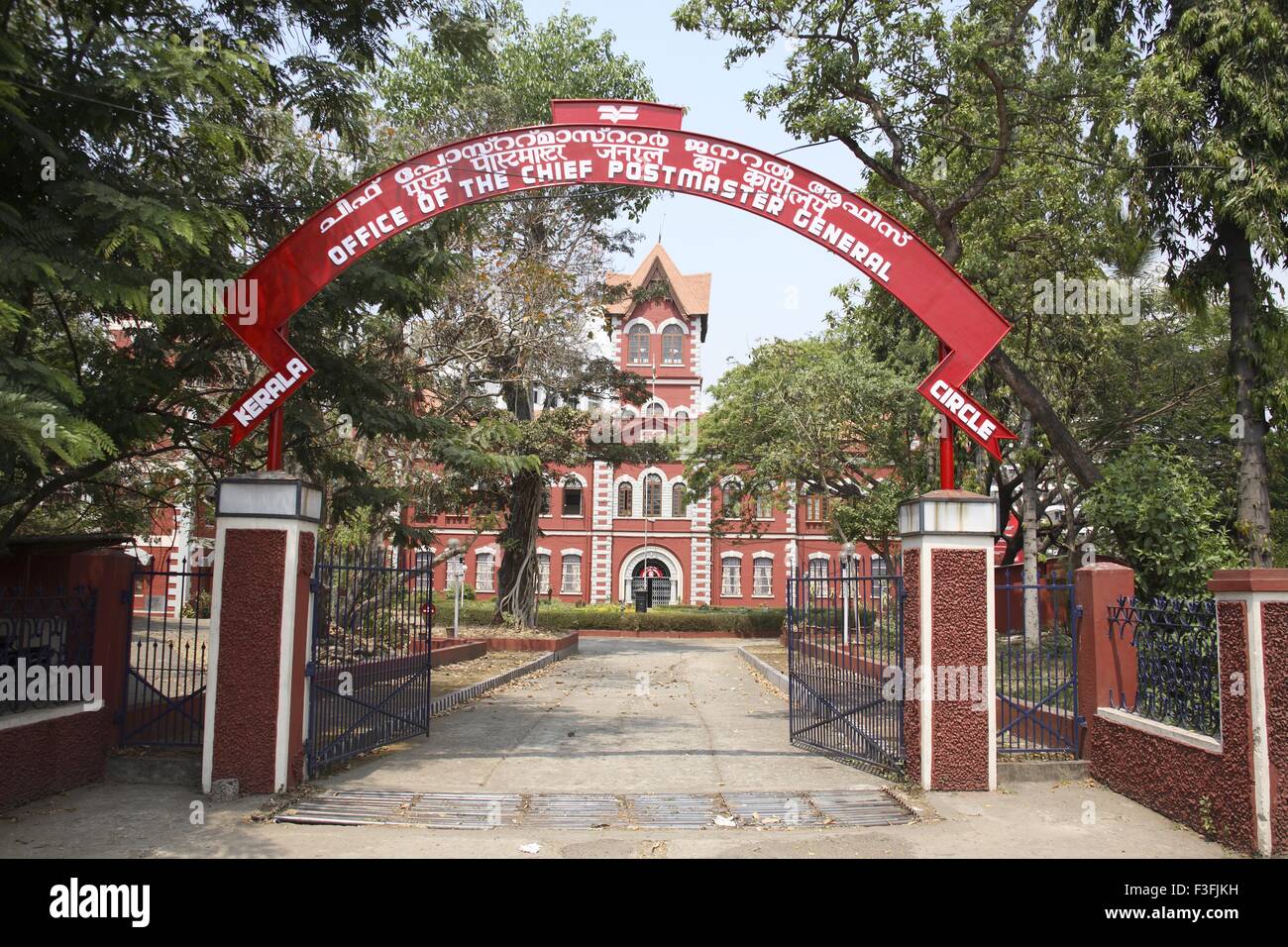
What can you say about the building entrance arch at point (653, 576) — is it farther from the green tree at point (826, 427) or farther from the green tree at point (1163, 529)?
the green tree at point (1163, 529)

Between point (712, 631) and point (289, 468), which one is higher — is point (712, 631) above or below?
below

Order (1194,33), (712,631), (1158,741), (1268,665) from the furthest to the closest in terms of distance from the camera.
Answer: (712,631), (1194,33), (1158,741), (1268,665)

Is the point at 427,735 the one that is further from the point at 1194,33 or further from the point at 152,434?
the point at 1194,33

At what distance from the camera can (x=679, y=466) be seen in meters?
46.7

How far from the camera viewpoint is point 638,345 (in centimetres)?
4712

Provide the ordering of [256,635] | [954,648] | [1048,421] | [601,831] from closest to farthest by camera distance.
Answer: [601,831] → [256,635] → [954,648] → [1048,421]

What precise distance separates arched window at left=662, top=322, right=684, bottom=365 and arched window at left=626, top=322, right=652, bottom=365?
0.84 m

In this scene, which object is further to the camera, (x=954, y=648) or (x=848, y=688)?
(x=848, y=688)

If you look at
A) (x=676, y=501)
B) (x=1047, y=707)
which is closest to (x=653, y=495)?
(x=676, y=501)

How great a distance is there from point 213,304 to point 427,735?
5.42m

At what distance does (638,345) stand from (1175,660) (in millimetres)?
40388

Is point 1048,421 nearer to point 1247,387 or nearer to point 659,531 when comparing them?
point 1247,387

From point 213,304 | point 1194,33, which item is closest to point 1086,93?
point 1194,33

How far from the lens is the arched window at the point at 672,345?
4716 cm
